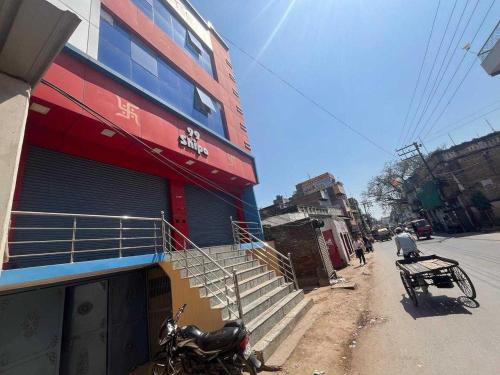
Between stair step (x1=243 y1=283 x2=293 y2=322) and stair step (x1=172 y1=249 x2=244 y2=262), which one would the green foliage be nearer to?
stair step (x1=243 y1=283 x2=293 y2=322)

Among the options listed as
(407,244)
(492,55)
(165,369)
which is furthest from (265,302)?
(492,55)

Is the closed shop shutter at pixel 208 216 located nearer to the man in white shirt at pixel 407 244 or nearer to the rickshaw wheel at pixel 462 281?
the man in white shirt at pixel 407 244

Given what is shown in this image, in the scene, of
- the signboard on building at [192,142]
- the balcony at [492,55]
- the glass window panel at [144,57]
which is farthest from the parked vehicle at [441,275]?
the balcony at [492,55]

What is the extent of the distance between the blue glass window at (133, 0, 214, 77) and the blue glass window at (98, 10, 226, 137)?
84.6 inches

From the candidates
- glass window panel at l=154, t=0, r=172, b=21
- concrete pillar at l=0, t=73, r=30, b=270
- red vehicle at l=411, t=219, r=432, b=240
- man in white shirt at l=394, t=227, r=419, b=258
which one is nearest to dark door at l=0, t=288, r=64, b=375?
concrete pillar at l=0, t=73, r=30, b=270

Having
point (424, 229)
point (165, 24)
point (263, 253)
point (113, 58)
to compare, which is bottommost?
point (424, 229)

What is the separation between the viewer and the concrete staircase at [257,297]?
17.0ft

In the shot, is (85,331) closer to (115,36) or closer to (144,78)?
(144,78)

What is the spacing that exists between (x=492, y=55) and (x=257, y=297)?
22216mm

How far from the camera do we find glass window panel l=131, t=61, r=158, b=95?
27.7 feet

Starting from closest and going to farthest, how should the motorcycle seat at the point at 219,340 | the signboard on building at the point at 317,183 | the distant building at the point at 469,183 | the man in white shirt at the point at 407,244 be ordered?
the motorcycle seat at the point at 219,340 < the man in white shirt at the point at 407,244 < the distant building at the point at 469,183 < the signboard on building at the point at 317,183

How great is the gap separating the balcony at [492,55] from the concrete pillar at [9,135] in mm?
A: 23263

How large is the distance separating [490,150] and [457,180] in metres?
4.20

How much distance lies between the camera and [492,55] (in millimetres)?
15992
